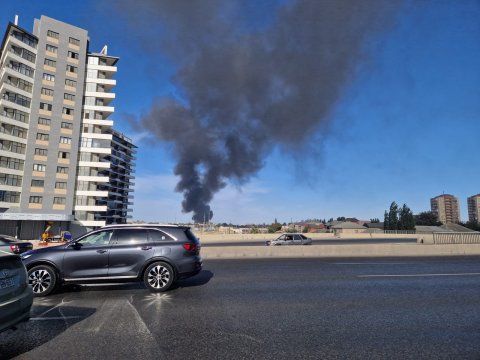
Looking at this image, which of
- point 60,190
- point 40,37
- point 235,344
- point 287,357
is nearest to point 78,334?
point 235,344

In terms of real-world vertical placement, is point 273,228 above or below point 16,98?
below

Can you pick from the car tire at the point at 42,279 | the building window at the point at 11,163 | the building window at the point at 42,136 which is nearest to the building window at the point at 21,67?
the building window at the point at 42,136

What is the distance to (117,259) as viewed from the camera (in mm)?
8055

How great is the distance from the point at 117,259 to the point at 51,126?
63.0 metres

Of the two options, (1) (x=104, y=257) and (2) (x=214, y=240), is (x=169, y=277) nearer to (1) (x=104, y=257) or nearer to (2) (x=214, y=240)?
(1) (x=104, y=257)

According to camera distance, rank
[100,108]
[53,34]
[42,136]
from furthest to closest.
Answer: [100,108] < [53,34] < [42,136]

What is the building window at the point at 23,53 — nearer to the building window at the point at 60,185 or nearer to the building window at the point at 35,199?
the building window at the point at 60,185

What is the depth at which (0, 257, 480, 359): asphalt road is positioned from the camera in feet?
13.8

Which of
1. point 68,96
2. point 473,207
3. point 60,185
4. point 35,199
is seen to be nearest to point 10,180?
point 35,199

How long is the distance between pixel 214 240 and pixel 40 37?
50.2 metres

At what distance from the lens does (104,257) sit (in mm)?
8008

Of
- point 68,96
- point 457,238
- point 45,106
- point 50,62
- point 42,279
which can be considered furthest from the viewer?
point 68,96

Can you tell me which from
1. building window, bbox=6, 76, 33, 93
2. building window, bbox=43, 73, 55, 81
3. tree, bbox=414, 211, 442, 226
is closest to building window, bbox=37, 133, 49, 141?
building window, bbox=6, 76, 33, 93

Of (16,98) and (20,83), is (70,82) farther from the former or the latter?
(16,98)
